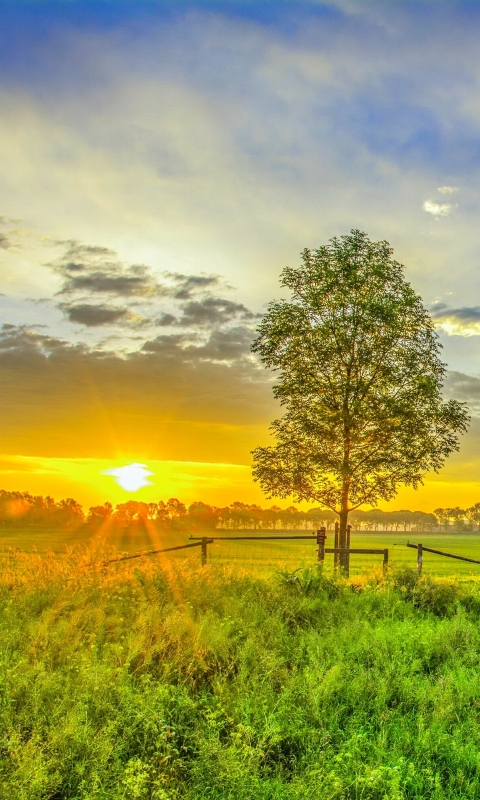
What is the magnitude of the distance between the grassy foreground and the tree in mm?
12358

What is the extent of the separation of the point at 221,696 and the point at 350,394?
59.3ft

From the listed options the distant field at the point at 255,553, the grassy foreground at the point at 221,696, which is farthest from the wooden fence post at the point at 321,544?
the grassy foreground at the point at 221,696

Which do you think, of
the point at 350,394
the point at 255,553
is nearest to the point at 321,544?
the point at 350,394

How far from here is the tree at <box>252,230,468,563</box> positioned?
2505 centimetres

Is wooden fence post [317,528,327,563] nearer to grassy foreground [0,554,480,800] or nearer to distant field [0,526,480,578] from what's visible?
distant field [0,526,480,578]

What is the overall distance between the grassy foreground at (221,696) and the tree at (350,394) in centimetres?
1236

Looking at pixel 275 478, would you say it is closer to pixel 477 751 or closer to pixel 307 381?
pixel 307 381

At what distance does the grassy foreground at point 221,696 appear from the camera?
20.6 feet

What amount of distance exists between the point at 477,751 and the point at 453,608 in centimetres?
827

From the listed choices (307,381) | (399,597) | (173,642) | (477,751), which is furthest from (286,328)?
(477,751)

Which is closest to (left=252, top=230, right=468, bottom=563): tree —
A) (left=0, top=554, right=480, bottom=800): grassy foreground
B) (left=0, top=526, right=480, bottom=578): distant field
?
(left=0, top=526, right=480, bottom=578): distant field

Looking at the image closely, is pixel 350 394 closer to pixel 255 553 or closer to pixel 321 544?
pixel 321 544

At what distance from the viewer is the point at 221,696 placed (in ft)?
26.7

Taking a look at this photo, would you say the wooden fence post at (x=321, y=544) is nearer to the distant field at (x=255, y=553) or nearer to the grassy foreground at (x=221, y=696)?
the distant field at (x=255, y=553)
